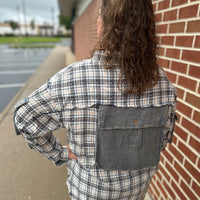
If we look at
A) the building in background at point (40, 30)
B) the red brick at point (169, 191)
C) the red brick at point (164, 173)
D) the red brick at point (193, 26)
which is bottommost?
the red brick at point (169, 191)

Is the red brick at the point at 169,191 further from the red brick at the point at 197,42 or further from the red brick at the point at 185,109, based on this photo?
the red brick at the point at 197,42

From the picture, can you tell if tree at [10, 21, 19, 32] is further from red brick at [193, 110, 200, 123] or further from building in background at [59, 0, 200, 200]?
red brick at [193, 110, 200, 123]

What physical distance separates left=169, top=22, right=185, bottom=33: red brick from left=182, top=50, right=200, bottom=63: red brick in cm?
19

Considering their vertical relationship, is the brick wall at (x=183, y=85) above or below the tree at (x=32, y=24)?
below

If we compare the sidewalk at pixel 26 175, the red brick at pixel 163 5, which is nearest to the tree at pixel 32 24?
the sidewalk at pixel 26 175

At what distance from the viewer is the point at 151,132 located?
111 cm

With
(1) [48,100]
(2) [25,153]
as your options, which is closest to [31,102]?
(1) [48,100]

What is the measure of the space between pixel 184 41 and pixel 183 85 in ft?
1.13

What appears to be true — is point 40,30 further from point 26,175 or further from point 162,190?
point 162,190

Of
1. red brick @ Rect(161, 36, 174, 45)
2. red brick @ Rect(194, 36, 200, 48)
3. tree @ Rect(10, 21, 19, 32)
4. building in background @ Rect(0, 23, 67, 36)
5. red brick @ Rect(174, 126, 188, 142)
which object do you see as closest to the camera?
red brick @ Rect(194, 36, 200, 48)

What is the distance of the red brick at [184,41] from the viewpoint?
1476 millimetres

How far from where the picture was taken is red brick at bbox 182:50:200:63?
1.40 m

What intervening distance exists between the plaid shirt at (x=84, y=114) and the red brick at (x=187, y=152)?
423 mm

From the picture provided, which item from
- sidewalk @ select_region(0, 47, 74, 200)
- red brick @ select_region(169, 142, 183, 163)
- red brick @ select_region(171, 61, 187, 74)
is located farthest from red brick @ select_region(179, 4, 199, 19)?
sidewalk @ select_region(0, 47, 74, 200)
